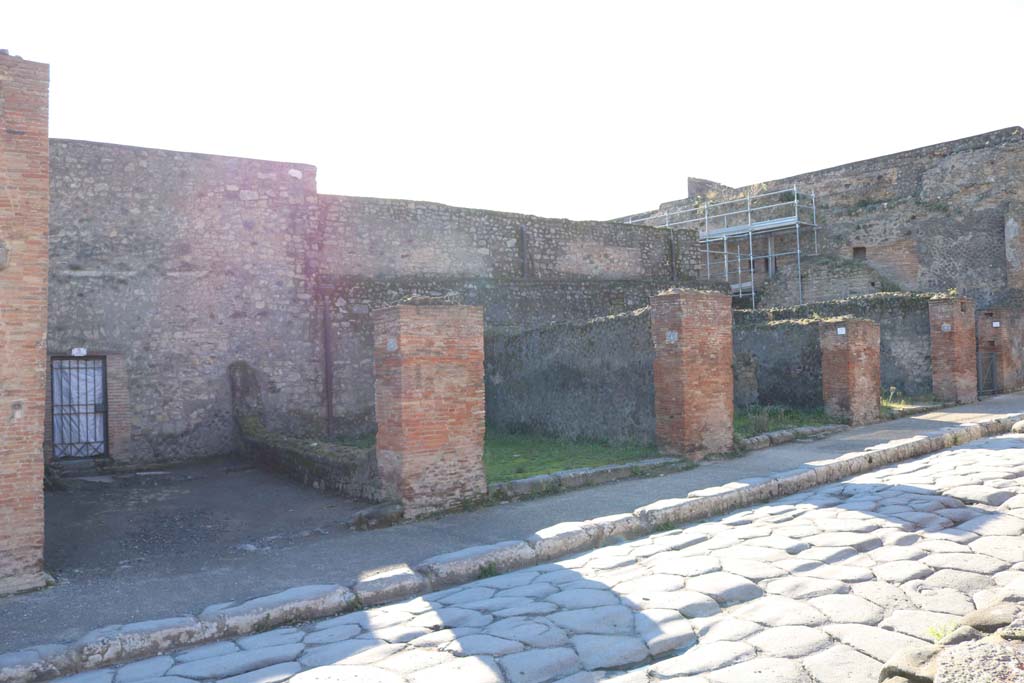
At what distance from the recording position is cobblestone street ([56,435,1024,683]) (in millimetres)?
3416

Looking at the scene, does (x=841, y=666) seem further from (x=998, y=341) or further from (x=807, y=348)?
(x=998, y=341)

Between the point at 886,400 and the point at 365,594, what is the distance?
1353 cm

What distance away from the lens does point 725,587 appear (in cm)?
439

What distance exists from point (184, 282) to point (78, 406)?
2579 millimetres

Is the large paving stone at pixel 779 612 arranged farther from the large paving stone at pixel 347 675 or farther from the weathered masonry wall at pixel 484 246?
the weathered masonry wall at pixel 484 246

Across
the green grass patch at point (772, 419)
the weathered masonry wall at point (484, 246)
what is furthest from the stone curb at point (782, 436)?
the weathered masonry wall at point (484, 246)


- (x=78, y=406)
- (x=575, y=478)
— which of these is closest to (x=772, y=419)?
(x=575, y=478)

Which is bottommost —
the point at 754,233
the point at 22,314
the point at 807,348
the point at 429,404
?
the point at 429,404

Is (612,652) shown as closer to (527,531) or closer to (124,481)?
(527,531)

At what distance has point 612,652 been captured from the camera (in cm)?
359

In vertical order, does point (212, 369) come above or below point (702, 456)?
above

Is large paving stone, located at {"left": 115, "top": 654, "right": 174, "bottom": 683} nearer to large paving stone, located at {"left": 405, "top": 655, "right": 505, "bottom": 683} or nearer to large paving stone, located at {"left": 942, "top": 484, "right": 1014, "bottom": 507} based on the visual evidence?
large paving stone, located at {"left": 405, "top": 655, "right": 505, "bottom": 683}

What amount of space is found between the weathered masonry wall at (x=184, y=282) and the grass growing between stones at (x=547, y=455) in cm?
449

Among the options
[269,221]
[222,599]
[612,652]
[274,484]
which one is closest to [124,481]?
[274,484]
